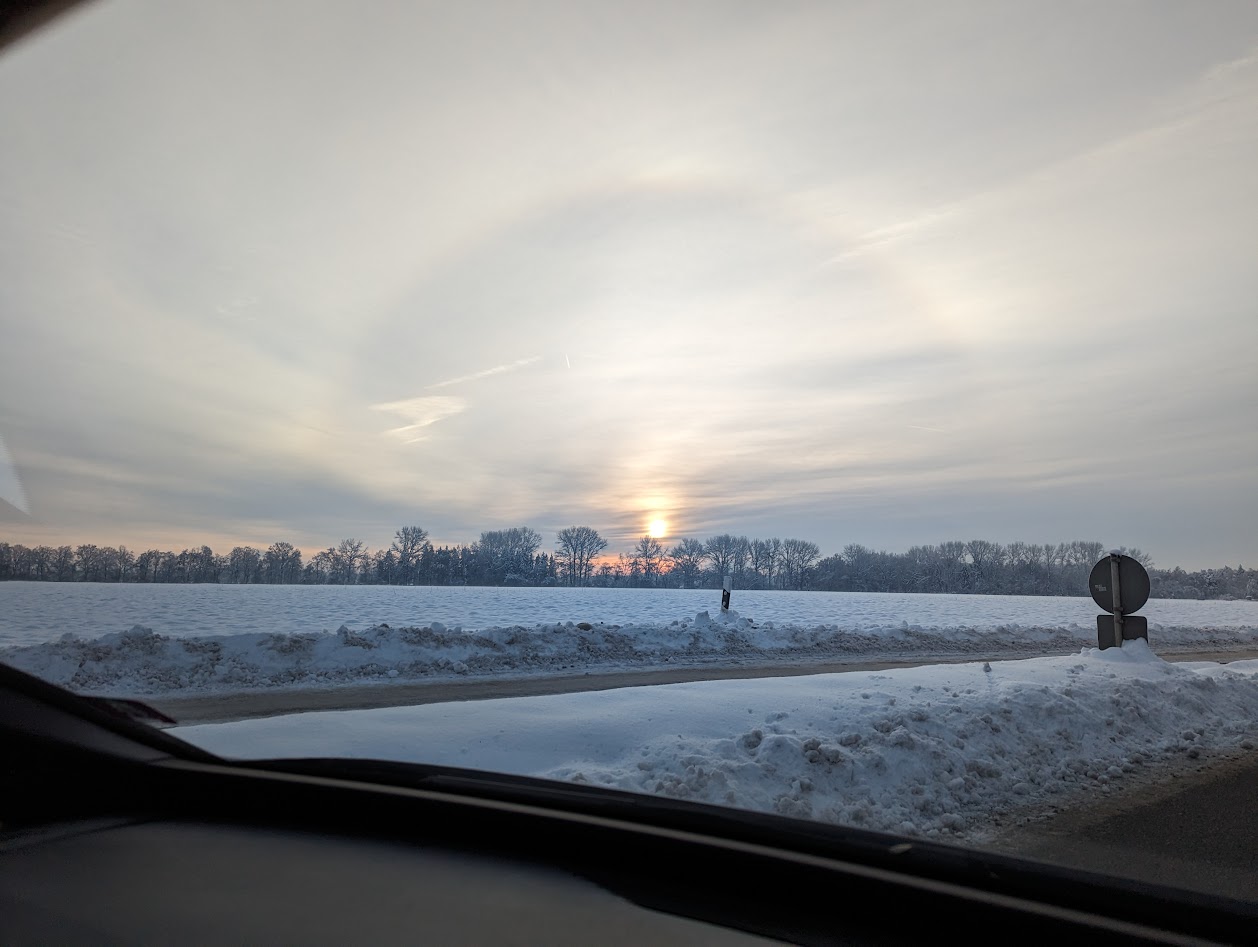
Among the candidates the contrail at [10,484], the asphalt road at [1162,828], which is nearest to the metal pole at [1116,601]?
the asphalt road at [1162,828]

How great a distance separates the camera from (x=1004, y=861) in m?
1.80

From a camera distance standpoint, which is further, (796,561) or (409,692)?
(796,561)

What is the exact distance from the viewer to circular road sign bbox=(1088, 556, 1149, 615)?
13047 millimetres

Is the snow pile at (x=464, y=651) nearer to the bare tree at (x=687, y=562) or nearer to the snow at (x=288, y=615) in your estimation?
the snow at (x=288, y=615)

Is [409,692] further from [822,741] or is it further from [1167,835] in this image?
[1167,835]

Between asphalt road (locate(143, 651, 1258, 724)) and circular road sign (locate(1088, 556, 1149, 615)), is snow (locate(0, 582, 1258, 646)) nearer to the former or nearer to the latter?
asphalt road (locate(143, 651, 1258, 724))

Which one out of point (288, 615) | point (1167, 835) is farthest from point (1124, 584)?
point (288, 615)

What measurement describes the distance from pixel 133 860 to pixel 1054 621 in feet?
106

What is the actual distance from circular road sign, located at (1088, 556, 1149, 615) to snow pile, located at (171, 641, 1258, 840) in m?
4.62

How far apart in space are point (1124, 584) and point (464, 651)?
40.6ft

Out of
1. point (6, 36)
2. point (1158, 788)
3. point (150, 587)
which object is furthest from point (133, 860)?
point (1158, 788)

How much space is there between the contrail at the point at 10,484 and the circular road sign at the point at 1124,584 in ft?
49.9

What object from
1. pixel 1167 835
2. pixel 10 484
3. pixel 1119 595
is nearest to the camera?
pixel 10 484

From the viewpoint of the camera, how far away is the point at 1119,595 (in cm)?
1326
